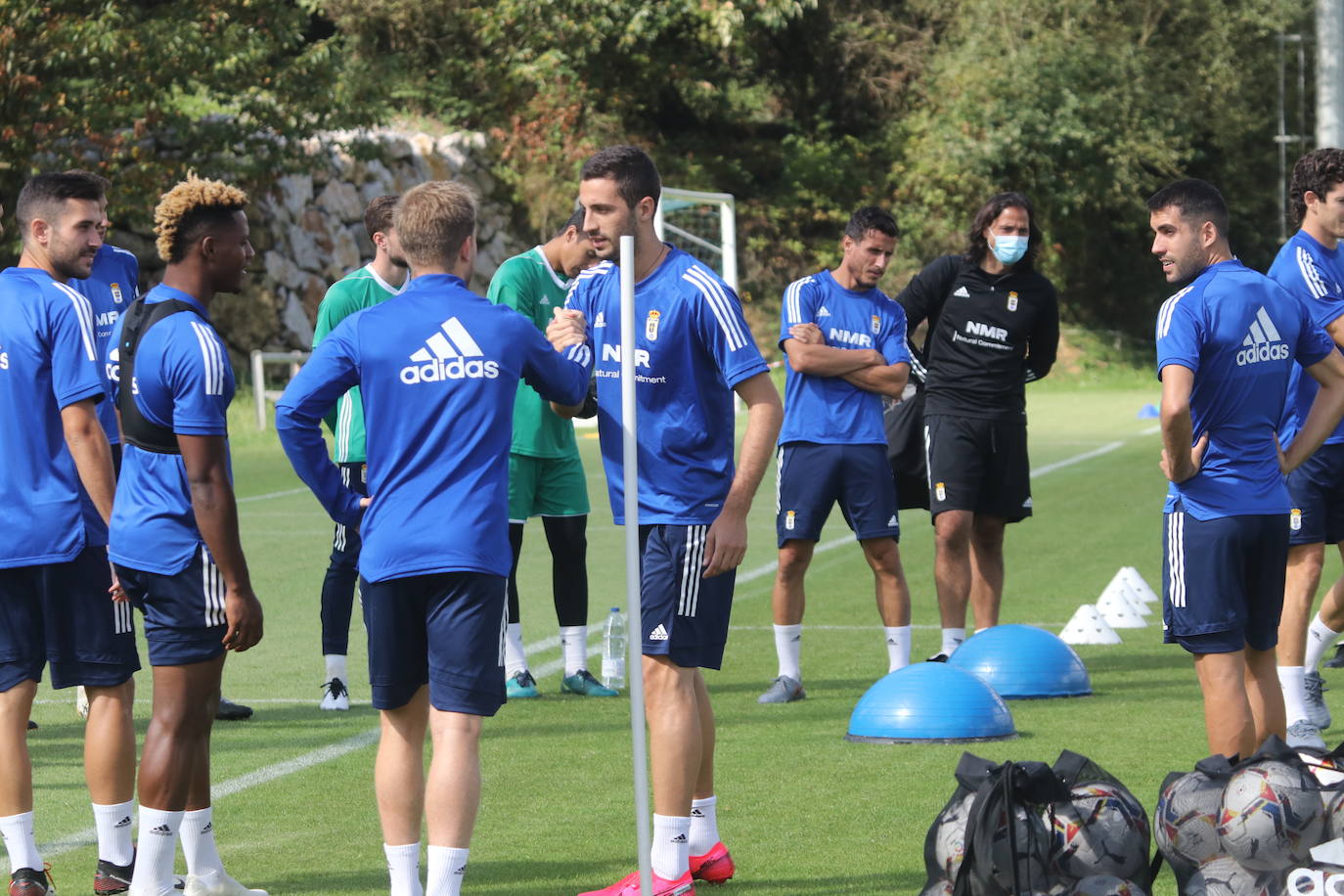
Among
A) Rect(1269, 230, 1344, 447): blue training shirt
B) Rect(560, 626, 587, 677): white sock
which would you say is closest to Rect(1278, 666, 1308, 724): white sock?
Rect(1269, 230, 1344, 447): blue training shirt

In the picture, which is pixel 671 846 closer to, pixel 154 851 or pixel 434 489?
pixel 434 489

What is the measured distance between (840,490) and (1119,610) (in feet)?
10.0

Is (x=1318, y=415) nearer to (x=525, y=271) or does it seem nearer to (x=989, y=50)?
(x=525, y=271)

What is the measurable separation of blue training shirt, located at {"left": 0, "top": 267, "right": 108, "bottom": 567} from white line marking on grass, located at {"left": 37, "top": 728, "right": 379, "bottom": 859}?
49.0 inches

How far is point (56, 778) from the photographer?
7367 mm

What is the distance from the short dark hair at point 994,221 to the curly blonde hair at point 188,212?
4.89m

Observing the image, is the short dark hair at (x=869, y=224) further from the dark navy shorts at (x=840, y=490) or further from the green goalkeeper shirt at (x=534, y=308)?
the green goalkeeper shirt at (x=534, y=308)

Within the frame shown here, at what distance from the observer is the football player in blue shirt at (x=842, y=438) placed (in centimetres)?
887

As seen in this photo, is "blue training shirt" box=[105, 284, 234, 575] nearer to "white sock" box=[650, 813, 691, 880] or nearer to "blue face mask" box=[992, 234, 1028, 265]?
"white sock" box=[650, 813, 691, 880]

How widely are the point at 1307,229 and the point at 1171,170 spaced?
124ft

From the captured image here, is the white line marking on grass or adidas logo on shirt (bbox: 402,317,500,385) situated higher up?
adidas logo on shirt (bbox: 402,317,500,385)

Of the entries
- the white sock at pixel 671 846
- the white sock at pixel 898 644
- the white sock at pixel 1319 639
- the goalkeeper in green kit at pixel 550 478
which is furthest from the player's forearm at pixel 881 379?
the white sock at pixel 671 846

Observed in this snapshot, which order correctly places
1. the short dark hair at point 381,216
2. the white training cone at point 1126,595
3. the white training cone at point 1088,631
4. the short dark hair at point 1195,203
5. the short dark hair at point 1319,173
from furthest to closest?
the white training cone at point 1126,595, the white training cone at point 1088,631, the short dark hair at point 381,216, the short dark hair at point 1319,173, the short dark hair at point 1195,203

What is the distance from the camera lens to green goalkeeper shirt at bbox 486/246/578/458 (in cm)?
852
